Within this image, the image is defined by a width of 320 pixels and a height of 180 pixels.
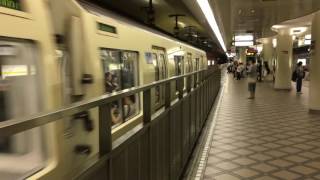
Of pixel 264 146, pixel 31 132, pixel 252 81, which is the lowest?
pixel 264 146

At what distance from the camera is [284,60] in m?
18.6

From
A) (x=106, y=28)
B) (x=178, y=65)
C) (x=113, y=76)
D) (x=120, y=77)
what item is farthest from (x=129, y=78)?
(x=178, y=65)

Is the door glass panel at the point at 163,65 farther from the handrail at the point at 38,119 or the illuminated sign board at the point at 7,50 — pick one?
the handrail at the point at 38,119

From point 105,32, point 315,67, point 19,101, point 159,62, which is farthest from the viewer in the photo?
point 315,67

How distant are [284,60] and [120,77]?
16051mm

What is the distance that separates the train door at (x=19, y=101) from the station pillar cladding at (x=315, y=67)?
9911 mm

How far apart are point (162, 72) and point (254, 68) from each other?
9.37 meters

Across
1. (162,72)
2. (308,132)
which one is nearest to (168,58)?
(162,72)

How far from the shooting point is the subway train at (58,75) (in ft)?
6.12

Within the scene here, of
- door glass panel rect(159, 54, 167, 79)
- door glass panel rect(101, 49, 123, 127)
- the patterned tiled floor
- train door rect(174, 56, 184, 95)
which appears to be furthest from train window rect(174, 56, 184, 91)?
door glass panel rect(101, 49, 123, 127)

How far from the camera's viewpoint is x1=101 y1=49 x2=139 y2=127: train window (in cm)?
369

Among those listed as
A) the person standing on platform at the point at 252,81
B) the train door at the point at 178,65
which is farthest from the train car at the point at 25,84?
the person standing on platform at the point at 252,81

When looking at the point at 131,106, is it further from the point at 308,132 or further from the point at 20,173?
the point at 308,132

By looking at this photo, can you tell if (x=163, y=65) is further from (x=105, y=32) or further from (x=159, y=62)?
(x=105, y=32)
